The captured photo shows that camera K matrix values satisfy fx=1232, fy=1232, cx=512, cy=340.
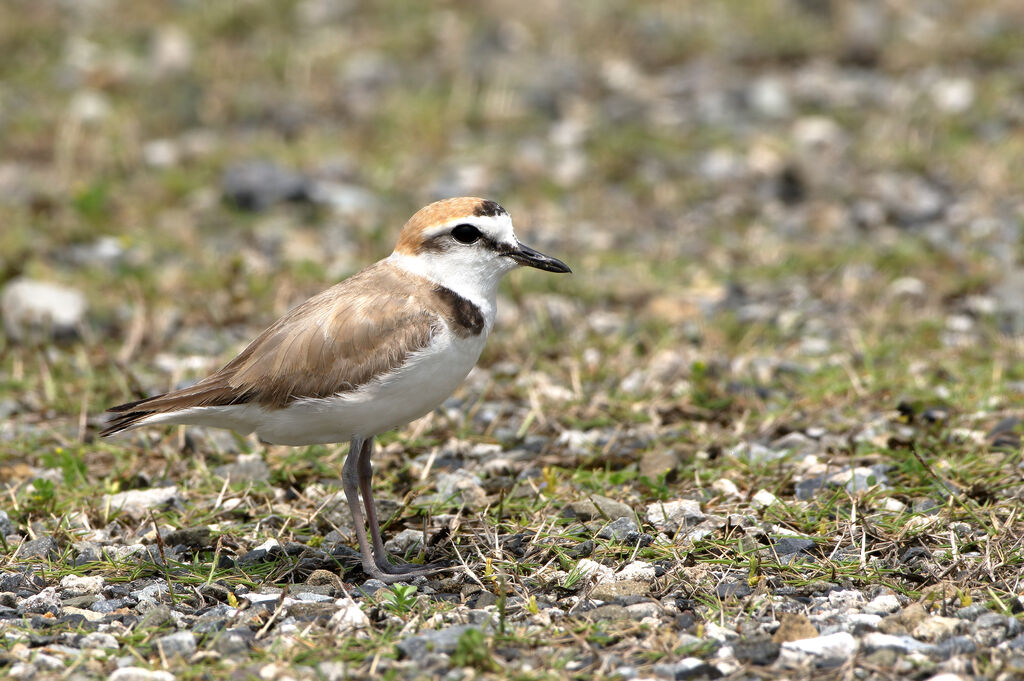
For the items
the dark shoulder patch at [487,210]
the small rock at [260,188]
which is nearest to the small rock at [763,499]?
the dark shoulder patch at [487,210]

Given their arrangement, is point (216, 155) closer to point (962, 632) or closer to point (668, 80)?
point (668, 80)

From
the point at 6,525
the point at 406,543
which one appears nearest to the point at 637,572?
the point at 406,543

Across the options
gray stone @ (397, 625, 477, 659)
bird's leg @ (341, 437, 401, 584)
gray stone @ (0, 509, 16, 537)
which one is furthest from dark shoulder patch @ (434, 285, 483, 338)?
gray stone @ (0, 509, 16, 537)

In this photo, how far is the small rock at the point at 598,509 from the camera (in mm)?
5109

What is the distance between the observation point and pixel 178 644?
400 centimetres

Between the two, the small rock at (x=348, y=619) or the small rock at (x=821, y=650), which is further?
the small rock at (x=348, y=619)

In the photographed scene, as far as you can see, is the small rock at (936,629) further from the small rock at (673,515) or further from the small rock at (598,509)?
the small rock at (598,509)

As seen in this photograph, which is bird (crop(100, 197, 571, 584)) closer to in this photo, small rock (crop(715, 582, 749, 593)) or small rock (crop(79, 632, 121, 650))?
small rock (crop(79, 632, 121, 650))

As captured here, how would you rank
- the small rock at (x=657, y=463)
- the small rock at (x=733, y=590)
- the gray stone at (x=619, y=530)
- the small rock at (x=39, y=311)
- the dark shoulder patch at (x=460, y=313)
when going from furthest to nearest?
the small rock at (x=39, y=311), the small rock at (x=657, y=463), the gray stone at (x=619, y=530), the dark shoulder patch at (x=460, y=313), the small rock at (x=733, y=590)

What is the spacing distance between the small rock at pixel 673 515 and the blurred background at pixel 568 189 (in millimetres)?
491

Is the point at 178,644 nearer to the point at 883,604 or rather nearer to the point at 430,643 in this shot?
the point at 430,643

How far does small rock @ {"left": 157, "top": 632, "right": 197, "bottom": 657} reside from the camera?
3970 millimetres

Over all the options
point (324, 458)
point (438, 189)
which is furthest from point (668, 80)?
point (324, 458)

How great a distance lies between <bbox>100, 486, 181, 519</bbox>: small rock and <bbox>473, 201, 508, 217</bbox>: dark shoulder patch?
6.24 ft
